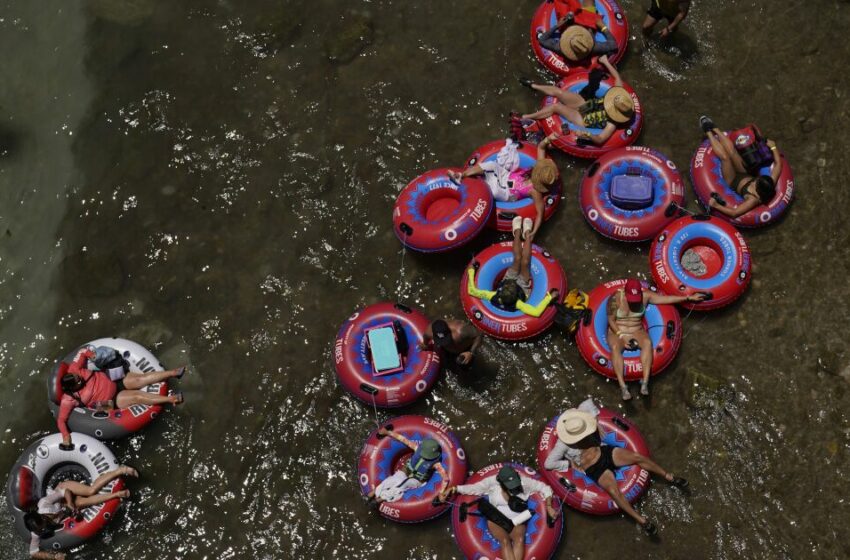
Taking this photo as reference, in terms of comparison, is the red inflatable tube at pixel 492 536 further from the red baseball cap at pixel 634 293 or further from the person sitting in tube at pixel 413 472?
the red baseball cap at pixel 634 293

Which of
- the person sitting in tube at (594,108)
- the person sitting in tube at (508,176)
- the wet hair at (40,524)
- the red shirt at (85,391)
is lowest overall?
the wet hair at (40,524)

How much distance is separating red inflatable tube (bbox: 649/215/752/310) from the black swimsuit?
7.19ft

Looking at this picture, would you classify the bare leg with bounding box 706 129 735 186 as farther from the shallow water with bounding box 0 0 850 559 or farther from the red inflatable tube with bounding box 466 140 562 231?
the red inflatable tube with bounding box 466 140 562 231

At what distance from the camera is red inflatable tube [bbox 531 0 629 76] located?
1030cm

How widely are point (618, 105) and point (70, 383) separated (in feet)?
25.3

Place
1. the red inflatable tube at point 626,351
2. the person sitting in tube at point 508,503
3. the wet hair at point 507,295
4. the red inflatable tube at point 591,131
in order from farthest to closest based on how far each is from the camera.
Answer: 1. the red inflatable tube at point 591,131
2. the wet hair at point 507,295
3. the red inflatable tube at point 626,351
4. the person sitting in tube at point 508,503

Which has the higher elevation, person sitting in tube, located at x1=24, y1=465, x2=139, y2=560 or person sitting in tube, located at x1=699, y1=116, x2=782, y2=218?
person sitting in tube, located at x1=699, y1=116, x2=782, y2=218

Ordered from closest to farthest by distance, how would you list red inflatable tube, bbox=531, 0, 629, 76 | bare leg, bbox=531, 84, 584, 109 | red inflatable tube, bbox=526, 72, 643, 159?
red inflatable tube, bbox=526, 72, 643, 159 < bare leg, bbox=531, 84, 584, 109 < red inflatable tube, bbox=531, 0, 629, 76

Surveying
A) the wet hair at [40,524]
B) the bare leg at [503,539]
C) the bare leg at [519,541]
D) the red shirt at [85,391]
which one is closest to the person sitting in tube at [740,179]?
the bare leg at [519,541]

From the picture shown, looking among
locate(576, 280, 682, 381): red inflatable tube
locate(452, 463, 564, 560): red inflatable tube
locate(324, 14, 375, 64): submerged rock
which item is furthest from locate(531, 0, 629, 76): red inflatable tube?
locate(452, 463, 564, 560): red inflatable tube

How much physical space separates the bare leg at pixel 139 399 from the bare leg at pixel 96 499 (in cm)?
106

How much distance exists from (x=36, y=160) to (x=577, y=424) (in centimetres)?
915

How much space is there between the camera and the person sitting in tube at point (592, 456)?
25.9 ft

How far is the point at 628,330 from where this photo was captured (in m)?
8.56
